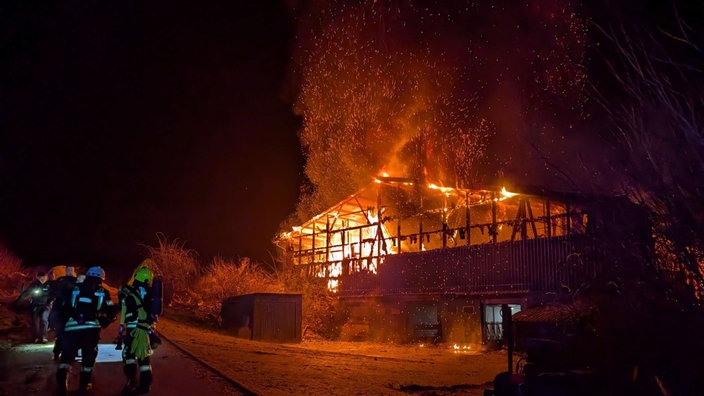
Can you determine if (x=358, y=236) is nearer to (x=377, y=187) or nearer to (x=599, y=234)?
(x=377, y=187)

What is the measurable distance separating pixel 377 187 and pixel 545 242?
315 inches

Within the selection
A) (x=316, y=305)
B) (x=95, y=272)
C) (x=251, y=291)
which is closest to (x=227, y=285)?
(x=251, y=291)

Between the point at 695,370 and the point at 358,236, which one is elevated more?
the point at 358,236

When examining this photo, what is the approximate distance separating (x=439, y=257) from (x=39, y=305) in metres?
12.7

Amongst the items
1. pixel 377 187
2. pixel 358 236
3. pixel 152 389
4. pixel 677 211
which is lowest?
pixel 152 389

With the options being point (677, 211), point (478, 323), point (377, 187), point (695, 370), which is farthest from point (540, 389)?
point (377, 187)

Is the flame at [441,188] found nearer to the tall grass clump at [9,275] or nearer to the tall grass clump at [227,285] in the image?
the tall grass clump at [227,285]

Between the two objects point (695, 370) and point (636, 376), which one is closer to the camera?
point (695, 370)

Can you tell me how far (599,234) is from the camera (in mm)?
6559

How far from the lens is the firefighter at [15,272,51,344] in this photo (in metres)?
13.1

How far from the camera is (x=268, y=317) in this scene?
18266mm

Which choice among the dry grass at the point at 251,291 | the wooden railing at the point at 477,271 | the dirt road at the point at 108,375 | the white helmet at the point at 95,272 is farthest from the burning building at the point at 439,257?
the white helmet at the point at 95,272

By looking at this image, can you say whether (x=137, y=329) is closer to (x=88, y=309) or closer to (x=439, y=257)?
(x=88, y=309)

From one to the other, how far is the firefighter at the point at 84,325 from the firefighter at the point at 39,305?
211 inches
